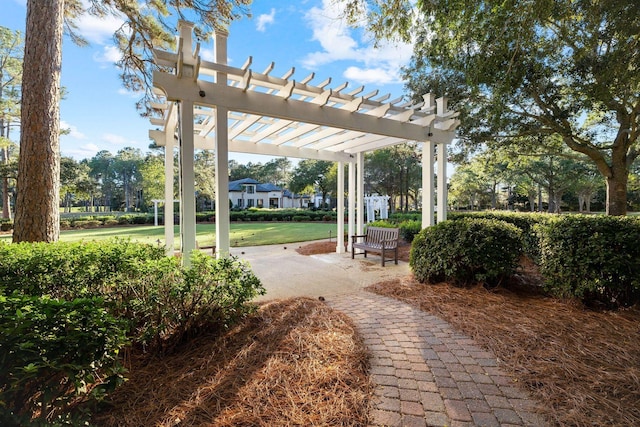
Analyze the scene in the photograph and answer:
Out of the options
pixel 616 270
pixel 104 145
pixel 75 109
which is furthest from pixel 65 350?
pixel 104 145

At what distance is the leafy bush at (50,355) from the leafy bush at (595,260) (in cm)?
475

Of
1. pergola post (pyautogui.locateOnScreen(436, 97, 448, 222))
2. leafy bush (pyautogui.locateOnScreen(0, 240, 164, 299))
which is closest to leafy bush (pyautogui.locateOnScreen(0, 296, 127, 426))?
leafy bush (pyautogui.locateOnScreen(0, 240, 164, 299))

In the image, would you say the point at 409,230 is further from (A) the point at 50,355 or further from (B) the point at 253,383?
(A) the point at 50,355

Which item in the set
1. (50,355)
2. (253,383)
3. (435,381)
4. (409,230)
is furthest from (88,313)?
(409,230)

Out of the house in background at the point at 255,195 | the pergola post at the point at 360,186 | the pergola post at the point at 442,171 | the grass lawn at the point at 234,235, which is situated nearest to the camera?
the pergola post at the point at 442,171

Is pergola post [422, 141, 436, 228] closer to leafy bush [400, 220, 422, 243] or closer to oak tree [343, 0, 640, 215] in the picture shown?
oak tree [343, 0, 640, 215]

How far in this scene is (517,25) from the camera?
3.59m

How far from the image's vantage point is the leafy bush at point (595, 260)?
3383 millimetres

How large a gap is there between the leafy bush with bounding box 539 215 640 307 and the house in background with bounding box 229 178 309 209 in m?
39.5

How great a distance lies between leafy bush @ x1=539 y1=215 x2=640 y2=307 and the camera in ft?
11.1

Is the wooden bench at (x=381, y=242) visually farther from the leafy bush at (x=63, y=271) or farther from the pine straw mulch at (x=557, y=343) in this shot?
the leafy bush at (x=63, y=271)

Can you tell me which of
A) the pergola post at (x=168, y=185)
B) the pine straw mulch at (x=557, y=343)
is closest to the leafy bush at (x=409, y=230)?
the pine straw mulch at (x=557, y=343)

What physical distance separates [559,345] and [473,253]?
1.83 meters

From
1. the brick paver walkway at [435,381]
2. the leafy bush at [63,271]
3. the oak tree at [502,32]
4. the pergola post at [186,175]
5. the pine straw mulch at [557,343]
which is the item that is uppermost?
the oak tree at [502,32]
